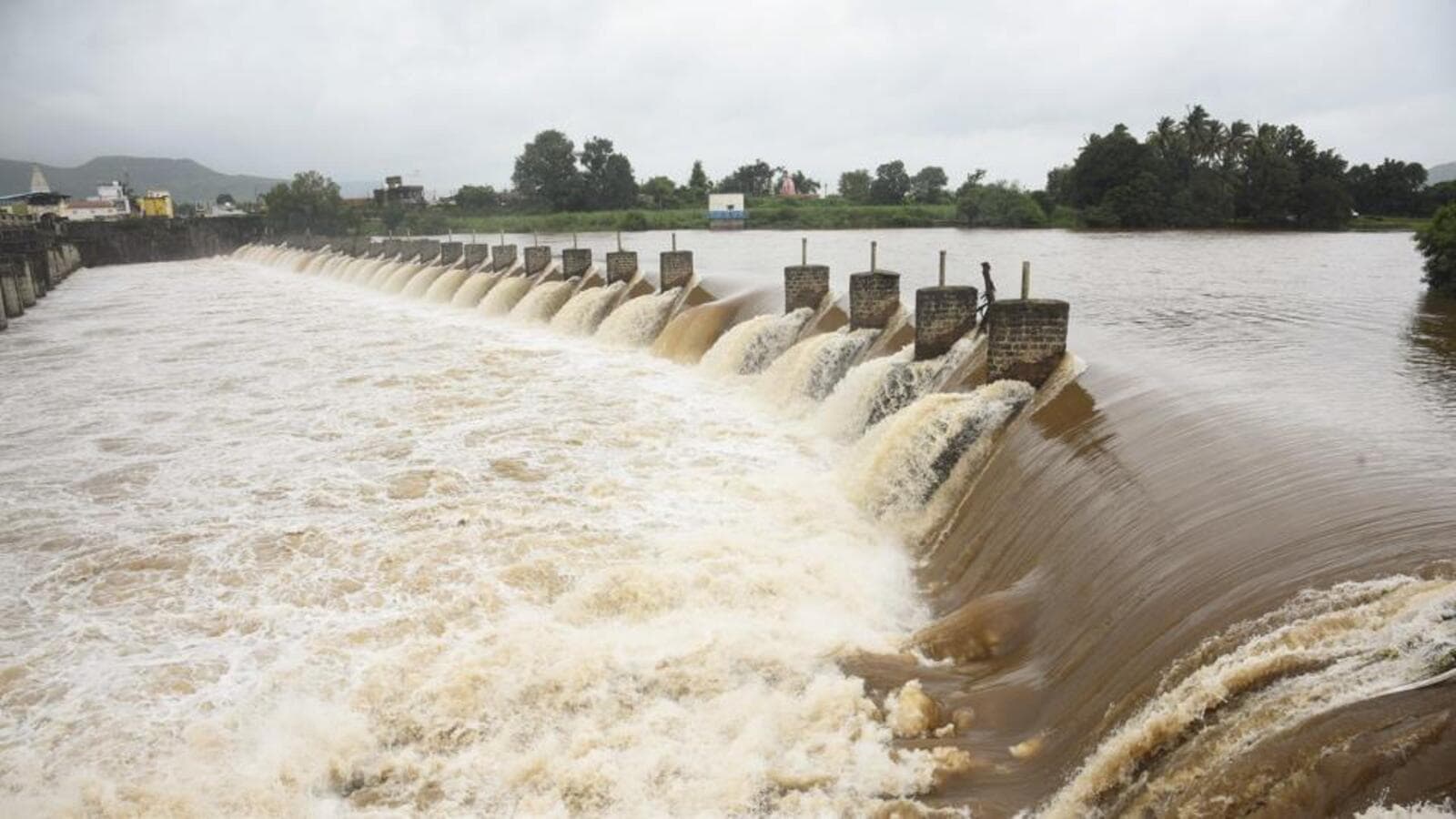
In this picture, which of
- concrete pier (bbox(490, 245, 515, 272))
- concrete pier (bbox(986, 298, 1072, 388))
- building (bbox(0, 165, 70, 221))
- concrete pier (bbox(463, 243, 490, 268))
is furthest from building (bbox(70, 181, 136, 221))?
concrete pier (bbox(986, 298, 1072, 388))

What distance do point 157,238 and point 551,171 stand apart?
32.7m

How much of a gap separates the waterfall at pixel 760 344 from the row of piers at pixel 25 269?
984 inches

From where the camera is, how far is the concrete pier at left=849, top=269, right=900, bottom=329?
14180 mm

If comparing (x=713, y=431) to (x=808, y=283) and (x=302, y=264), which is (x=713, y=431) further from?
(x=302, y=264)

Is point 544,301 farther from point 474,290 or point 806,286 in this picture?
point 806,286

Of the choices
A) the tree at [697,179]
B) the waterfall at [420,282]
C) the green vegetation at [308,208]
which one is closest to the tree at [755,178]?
the tree at [697,179]

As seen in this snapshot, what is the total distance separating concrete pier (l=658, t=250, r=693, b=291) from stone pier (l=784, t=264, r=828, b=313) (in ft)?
17.3

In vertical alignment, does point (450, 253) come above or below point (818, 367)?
above

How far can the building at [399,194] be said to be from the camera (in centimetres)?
8878

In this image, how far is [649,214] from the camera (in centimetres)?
7125

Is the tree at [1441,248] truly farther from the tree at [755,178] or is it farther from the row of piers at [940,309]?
the tree at [755,178]

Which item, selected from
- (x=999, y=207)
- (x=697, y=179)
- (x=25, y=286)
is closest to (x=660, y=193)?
(x=697, y=179)

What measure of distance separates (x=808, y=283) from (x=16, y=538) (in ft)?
40.4

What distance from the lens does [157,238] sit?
63750 millimetres
